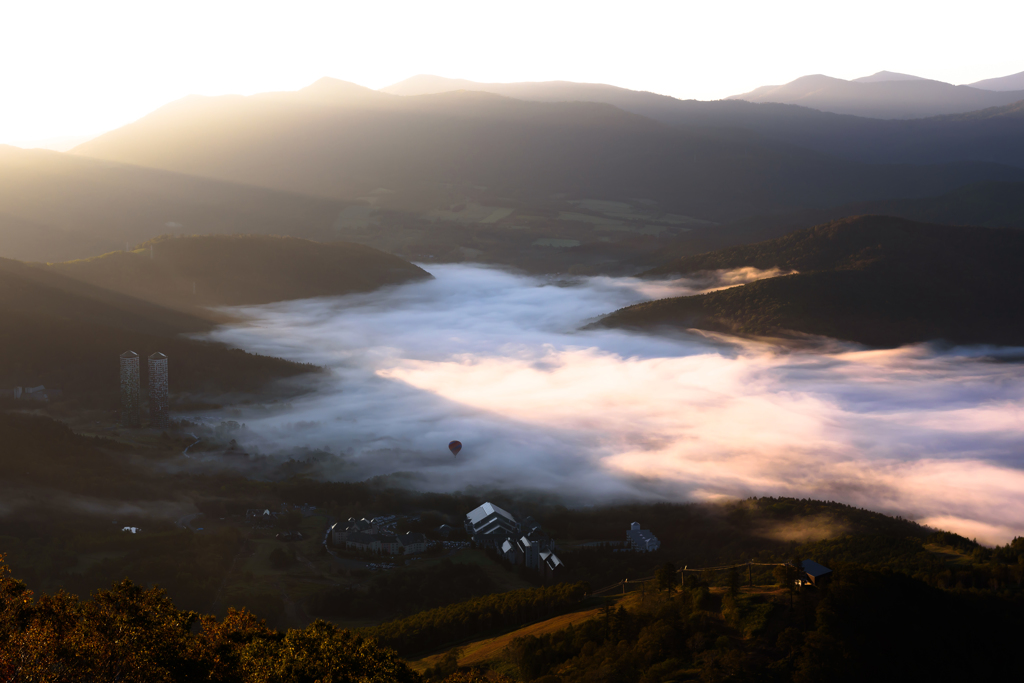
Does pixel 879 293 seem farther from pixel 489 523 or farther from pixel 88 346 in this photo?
pixel 88 346

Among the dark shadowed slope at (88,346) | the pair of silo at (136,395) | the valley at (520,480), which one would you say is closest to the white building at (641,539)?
the valley at (520,480)

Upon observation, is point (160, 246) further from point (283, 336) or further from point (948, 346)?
point (948, 346)

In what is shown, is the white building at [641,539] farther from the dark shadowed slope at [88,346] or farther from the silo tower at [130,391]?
the dark shadowed slope at [88,346]

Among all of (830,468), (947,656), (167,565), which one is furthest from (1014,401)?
(167,565)

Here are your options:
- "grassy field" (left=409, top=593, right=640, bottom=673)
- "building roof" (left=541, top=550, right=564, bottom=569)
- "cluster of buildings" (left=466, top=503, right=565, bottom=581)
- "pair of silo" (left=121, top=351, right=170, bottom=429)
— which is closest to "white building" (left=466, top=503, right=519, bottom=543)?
"cluster of buildings" (left=466, top=503, right=565, bottom=581)

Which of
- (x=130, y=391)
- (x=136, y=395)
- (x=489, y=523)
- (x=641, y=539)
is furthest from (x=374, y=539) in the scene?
(x=130, y=391)

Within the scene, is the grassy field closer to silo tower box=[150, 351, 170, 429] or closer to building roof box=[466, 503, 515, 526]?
building roof box=[466, 503, 515, 526]
